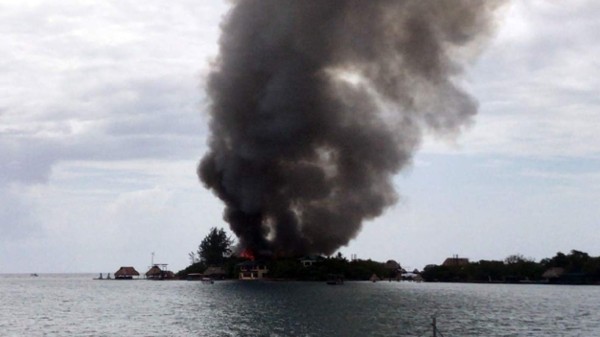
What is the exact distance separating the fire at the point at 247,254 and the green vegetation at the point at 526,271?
53.2 metres

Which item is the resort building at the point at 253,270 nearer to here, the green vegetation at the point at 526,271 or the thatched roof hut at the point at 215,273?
the thatched roof hut at the point at 215,273

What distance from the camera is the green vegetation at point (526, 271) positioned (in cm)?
17477

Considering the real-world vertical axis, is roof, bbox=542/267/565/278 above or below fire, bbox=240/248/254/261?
below

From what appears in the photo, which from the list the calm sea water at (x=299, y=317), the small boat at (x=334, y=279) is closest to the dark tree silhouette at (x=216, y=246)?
the small boat at (x=334, y=279)

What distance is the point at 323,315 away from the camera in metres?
72.2

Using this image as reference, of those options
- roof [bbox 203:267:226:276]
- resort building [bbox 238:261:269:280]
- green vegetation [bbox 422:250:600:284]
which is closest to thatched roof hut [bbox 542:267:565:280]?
green vegetation [bbox 422:250:600:284]


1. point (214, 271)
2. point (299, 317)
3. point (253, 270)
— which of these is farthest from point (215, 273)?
point (299, 317)

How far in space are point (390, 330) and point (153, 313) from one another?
2744 centimetres

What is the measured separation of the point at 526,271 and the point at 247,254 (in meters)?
71.1

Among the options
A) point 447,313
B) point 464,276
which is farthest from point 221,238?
point 447,313

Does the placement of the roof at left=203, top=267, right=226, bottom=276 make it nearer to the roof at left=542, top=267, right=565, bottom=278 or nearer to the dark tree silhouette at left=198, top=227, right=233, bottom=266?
the dark tree silhouette at left=198, top=227, right=233, bottom=266

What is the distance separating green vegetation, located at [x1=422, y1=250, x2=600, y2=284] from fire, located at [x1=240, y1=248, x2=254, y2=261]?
53199mm

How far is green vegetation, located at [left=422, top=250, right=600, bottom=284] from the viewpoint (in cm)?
17477

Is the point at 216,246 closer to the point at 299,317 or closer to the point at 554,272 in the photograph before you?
the point at 554,272
